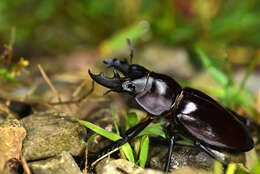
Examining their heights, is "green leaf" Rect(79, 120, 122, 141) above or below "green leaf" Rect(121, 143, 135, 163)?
above

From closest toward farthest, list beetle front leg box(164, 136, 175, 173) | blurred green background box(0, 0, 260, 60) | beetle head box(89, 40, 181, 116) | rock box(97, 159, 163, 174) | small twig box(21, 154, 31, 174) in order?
small twig box(21, 154, 31, 174) < rock box(97, 159, 163, 174) < beetle front leg box(164, 136, 175, 173) < beetle head box(89, 40, 181, 116) < blurred green background box(0, 0, 260, 60)

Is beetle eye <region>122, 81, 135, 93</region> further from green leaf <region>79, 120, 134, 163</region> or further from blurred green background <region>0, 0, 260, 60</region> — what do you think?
blurred green background <region>0, 0, 260, 60</region>

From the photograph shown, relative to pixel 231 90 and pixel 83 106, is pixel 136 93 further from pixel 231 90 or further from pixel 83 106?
pixel 231 90

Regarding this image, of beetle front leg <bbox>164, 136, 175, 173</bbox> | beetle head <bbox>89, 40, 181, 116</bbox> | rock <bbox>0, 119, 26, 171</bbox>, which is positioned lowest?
beetle front leg <bbox>164, 136, 175, 173</bbox>

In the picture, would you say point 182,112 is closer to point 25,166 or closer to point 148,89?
point 148,89

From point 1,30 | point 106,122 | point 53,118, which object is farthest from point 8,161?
point 1,30

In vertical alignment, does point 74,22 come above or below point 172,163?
above

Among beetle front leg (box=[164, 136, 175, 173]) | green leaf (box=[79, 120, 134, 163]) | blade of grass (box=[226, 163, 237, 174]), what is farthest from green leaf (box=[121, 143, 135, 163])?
blade of grass (box=[226, 163, 237, 174])
